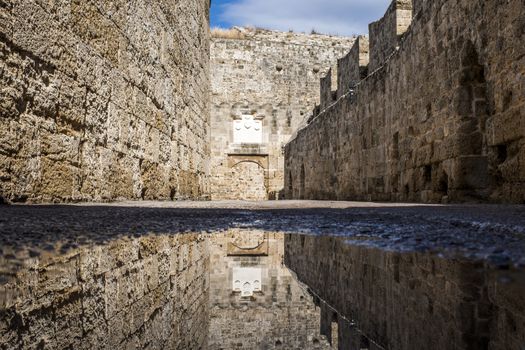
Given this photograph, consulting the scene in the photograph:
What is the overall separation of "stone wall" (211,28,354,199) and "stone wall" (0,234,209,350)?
1988 centimetres

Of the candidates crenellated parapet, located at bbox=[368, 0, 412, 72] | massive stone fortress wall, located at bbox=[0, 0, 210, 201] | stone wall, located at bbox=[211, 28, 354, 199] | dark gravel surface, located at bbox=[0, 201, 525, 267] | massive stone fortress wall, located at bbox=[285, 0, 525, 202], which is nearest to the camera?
dark gravel surface, located at bbox=[0, 201, 525, 267]

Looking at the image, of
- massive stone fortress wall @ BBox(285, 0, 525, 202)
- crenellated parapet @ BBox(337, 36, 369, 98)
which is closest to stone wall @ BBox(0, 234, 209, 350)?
massive stone fortress wall @ BBox(285, 0, 525, 202)

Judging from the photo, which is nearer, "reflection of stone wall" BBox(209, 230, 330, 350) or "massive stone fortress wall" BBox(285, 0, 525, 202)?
"reflection of stone wall" BBox(209, 230, 330, 350)

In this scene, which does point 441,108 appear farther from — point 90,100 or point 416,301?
point 416,301

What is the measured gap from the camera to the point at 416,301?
113 cm

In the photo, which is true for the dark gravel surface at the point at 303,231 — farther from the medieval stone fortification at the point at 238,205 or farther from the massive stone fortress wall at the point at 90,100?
the massive stone fortress wall at the point at 90,100

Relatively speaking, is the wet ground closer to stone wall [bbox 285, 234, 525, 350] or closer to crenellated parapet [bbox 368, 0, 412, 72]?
stone wall [bbox 285, 234, 525, 350]

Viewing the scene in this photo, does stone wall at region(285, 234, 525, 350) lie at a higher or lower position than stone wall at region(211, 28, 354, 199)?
lower

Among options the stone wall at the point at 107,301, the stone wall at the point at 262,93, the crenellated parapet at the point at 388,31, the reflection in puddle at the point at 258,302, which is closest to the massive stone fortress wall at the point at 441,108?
the crenellated parapet at the point at 388,31

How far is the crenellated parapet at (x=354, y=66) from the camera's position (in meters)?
10.8

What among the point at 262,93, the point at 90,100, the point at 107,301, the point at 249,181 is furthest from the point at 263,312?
the point at 249,181

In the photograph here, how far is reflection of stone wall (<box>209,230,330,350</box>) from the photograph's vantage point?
37.8 inches

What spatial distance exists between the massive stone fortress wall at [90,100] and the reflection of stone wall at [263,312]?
223cm

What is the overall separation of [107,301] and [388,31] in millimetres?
8871
